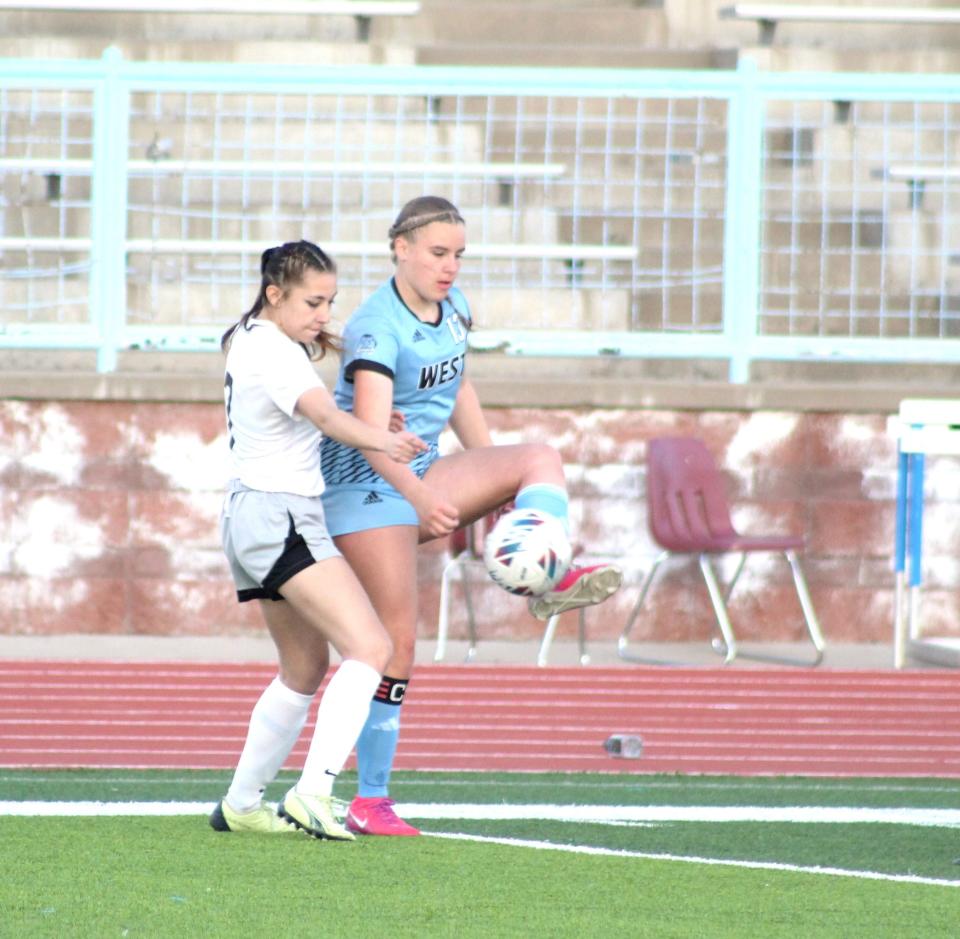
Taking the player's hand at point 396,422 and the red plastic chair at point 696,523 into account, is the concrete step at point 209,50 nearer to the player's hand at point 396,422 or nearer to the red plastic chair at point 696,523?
the red plastic chair at point 696,523

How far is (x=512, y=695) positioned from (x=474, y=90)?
3200 mm

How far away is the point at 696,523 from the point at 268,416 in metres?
4.61

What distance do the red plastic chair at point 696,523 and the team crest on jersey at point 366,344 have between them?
4259mm

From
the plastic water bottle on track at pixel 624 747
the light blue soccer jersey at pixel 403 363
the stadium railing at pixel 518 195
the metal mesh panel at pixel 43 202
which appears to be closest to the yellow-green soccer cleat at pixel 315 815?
the light blue soccer jersey at pixel 403 363

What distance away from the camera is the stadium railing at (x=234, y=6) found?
41.7ft

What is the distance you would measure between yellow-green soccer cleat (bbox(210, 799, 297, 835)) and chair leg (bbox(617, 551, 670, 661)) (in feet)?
13.5

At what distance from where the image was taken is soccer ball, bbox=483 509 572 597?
5410mm

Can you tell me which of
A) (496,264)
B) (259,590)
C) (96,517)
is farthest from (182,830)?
(496,264)

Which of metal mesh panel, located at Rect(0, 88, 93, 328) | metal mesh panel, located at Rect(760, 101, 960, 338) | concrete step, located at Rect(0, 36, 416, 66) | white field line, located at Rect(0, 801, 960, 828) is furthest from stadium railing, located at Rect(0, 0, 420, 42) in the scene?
white field line, located at Rect(0, 801, 960, 828)

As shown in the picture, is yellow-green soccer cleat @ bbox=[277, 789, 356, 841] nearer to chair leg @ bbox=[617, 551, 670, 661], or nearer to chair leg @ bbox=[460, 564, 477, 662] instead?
chair leg @ bbox=[460, 564, 477, 662]

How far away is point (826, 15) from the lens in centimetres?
1317

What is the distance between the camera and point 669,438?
989 cm

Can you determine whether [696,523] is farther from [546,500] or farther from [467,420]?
[546,500]

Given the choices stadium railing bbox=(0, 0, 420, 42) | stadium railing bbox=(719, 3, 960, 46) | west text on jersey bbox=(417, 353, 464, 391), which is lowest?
west text on jersey bbox=(417, 353, 464, 391)
